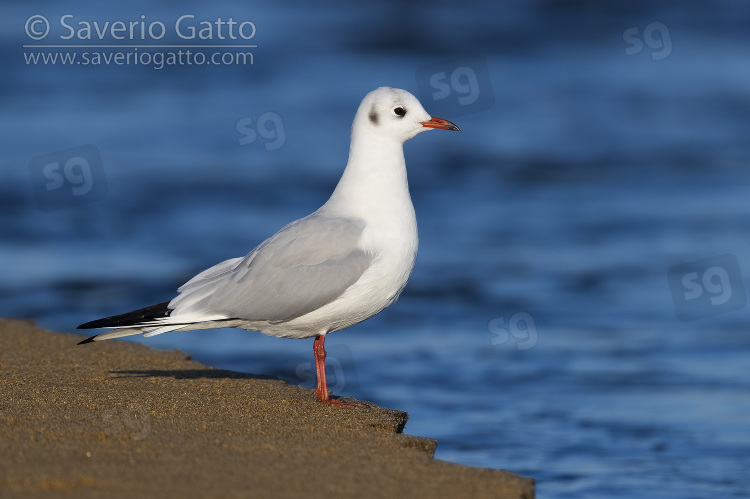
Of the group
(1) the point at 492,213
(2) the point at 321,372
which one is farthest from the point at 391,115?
(1) the point at 492,213

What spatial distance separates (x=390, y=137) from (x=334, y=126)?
969 centimetres

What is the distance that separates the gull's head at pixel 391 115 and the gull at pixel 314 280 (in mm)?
291

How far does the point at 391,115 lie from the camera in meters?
5.26

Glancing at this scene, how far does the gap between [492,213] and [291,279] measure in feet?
24.2

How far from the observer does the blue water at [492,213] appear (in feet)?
21.2

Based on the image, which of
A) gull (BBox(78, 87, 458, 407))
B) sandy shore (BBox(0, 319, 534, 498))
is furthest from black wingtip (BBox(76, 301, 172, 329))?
sandy shore (BBox(0, 319, 534, 498))

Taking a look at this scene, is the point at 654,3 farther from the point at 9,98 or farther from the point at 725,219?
the point at 9,98

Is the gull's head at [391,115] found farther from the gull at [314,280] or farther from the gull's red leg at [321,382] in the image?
the gull's red leg at [321,382]

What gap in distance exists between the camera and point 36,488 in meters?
2.98

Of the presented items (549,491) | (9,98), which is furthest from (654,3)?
(549,491)

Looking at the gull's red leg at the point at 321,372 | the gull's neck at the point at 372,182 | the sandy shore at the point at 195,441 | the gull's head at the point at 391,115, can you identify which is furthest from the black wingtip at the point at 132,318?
the gull's head at the point at 391,115

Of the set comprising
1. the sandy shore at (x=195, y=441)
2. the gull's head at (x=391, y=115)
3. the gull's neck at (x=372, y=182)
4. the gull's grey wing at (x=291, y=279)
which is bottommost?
the sandy shore at (x=195, y=441)

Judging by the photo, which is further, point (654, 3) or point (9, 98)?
point (654, 3)

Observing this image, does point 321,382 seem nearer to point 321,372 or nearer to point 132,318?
point 321,372
